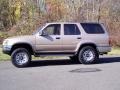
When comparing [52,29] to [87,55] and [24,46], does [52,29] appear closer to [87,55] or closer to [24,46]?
[24,46]

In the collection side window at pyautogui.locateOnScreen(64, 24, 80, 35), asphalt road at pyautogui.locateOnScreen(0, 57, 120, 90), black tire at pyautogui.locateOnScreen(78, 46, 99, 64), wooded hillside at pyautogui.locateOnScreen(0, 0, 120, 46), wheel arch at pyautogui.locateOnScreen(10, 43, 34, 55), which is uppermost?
wooded hillside at pyautogui.locateOnScreen(0, 0, 120, 46)

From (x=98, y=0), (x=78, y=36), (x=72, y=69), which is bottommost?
(x=72, y=69)

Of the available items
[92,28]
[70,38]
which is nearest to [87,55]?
[70,38]

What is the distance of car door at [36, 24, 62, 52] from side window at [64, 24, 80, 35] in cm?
37

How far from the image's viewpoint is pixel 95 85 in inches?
476

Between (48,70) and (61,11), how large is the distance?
65.0 ft

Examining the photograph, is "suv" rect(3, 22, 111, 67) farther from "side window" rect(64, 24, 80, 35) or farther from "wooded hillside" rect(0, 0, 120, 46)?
"wooded hillside" rect(0, 0, 120, 46)

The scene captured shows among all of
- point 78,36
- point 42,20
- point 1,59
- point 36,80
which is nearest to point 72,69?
point 78,36

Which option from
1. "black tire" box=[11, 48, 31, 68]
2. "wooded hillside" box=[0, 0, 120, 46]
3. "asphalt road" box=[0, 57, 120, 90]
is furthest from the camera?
"wooded hillside" box=[0, 0, 120, 46]

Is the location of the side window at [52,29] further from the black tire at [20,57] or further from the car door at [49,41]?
the black tire at [20,57]

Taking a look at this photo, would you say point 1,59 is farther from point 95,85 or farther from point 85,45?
point 95,85

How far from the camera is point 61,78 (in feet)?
44.9

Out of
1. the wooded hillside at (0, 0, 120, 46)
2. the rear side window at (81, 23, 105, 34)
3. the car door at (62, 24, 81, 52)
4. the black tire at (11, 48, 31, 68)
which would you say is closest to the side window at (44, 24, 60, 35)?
the car door at (62, 24, 81, 52)

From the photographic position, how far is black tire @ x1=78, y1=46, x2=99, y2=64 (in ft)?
59.7
